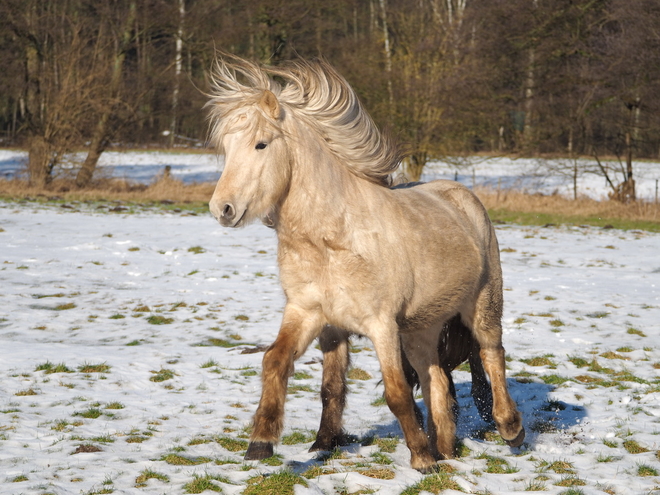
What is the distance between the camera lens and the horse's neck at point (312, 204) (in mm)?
3922

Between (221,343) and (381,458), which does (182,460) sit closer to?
(381,458)

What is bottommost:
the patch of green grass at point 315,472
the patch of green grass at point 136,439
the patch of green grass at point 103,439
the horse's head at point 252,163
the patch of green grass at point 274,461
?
the patch of green grass at point 136,439

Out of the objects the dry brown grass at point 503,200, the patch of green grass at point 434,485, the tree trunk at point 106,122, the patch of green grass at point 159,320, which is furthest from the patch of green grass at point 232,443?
the tree trunk at point 106,122

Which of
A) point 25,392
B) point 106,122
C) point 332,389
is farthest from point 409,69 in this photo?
point 332,389

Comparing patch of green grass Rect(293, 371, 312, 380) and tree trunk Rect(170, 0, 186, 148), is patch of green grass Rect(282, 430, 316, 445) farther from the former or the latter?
tree trunk Rect(170, 0, 186, 148)

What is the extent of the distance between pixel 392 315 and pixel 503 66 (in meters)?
20.5

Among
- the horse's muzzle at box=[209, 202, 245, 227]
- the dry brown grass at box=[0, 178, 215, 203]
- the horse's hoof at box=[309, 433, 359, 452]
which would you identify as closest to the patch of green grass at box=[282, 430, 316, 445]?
the horse's hoof at box=[309, 433, 359, 452]

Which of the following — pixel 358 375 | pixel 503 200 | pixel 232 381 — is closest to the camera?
pixel 232 381

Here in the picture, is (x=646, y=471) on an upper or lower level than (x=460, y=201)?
lower

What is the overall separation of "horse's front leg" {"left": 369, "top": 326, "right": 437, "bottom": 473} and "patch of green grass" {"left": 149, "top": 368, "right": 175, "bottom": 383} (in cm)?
285

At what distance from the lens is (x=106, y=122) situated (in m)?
23.5

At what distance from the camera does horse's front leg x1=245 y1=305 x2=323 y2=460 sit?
11.9 feet

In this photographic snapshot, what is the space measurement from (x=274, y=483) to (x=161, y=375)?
2.82m

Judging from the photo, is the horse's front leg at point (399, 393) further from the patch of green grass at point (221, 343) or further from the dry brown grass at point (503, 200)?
the dry brown grass at point (503, 200)
